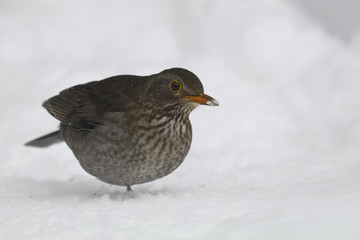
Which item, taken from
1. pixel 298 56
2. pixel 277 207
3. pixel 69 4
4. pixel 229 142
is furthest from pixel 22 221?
pixel 69 4

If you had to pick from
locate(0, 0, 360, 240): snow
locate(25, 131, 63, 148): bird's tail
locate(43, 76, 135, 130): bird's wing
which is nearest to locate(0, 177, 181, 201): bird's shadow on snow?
locate(0, 0, 360, 240): snow

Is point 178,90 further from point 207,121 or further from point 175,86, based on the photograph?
point 207,121

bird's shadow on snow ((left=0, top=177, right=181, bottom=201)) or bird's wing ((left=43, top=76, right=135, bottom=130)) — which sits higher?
bird's wing ((left=43, top=76, right=135, bottom=130))

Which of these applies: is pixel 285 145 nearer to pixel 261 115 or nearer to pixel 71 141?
pixel 261 115

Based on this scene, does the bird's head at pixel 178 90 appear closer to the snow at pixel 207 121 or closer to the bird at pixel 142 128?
the bird at pixel 142 128

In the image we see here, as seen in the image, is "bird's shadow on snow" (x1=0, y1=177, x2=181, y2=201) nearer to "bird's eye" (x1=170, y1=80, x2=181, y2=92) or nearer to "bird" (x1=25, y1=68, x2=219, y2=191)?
"bird" (x1=25, y1=68, x2=219, y2=191)

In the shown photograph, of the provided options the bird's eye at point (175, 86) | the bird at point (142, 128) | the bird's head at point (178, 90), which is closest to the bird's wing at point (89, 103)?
the bird at point (142, 128)
